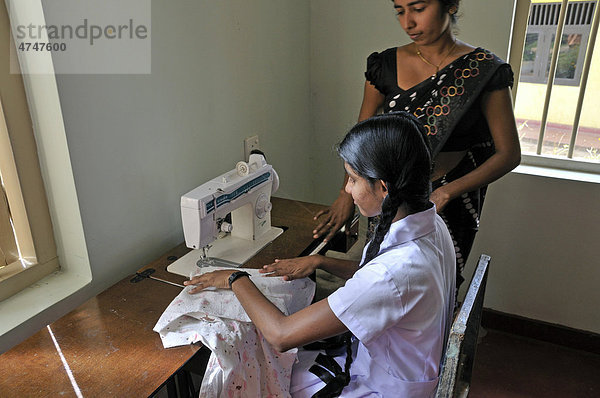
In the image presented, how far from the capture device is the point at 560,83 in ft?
6.72

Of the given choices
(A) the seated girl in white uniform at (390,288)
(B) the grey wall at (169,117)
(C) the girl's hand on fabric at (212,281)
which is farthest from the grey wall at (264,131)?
(A) the seated girl in white uniform at (390,288)

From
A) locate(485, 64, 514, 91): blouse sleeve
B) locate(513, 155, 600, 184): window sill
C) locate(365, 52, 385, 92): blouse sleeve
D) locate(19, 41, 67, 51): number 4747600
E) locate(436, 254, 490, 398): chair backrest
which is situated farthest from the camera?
locate(513, 155, 600, 184): window sill

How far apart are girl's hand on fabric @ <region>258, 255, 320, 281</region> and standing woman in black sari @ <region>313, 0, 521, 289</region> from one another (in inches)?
10.5

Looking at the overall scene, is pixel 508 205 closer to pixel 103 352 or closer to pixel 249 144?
pixel 249 144

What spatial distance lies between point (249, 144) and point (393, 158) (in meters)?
1.11

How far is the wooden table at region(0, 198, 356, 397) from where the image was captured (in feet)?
3.36

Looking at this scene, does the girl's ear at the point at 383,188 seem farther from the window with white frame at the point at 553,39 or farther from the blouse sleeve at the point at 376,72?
the window with white frame at the point at 553,39

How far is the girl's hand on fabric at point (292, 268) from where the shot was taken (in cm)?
137

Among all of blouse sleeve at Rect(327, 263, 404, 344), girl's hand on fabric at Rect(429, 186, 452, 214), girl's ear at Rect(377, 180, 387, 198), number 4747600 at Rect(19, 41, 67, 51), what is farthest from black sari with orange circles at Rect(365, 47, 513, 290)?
number 4747600 at Rect(19, 41, 67, 51)

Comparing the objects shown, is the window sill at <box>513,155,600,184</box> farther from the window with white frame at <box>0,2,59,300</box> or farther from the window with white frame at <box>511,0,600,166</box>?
the window with white frame at <box>0,2,59,300</box>

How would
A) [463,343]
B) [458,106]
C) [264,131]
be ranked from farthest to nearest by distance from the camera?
[264,131] < [458,106] < [463,343]

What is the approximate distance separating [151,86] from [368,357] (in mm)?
1002

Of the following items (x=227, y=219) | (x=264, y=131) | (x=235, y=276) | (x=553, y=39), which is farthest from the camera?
(x=264, y=131)

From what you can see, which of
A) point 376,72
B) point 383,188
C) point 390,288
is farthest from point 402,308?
Answer: point 376,72
